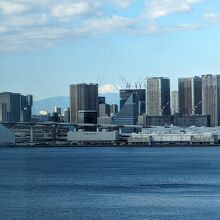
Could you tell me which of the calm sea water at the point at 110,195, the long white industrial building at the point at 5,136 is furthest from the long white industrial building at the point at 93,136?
the calm sea water at the point at 110,195

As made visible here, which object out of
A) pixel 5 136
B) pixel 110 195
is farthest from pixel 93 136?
pixel 110 195

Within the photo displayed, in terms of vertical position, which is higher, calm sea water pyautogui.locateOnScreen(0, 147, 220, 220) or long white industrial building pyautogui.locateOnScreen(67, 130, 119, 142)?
long white industrial building pyautogui.locateOnScreen(67, 130, 119, 142)

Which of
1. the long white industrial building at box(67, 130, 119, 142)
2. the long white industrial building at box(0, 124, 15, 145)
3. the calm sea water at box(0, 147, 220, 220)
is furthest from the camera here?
the long white industrial building at box(67, 130, 119, 142)

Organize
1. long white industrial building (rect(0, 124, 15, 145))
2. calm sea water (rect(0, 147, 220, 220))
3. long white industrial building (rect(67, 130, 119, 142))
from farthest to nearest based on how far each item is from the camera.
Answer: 1. long white industrial building (rect(67, 130, 119, 142))
2. long white industrial building (rect(0, 124, 15, 145))
3. calm sea water (rect(0, 147, 220, 220))

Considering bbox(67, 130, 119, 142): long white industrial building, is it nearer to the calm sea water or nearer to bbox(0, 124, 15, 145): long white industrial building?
bbox(0, 124, 15, 145): long white industrial building

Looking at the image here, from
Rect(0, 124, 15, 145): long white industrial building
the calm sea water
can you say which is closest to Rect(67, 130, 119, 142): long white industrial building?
Rect(0, 124, 15, 145): long white industrial building

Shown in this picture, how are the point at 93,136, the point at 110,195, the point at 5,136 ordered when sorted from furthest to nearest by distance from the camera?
the point at 93,136, the point at 5,136, the point at 110,195

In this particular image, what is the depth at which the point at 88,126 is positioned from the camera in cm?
10994

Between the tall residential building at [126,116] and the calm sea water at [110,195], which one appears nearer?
the calm sea water at [110,195]

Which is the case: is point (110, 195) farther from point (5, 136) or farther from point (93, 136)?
point (93, 136)

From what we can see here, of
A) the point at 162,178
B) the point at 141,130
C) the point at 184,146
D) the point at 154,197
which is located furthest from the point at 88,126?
the point at 154,197

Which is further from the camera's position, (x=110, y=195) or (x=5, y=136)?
(x=5, y=136)

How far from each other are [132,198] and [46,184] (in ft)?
22.8

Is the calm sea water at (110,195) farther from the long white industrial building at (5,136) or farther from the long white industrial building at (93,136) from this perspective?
the long white industrial building at (93,136)
